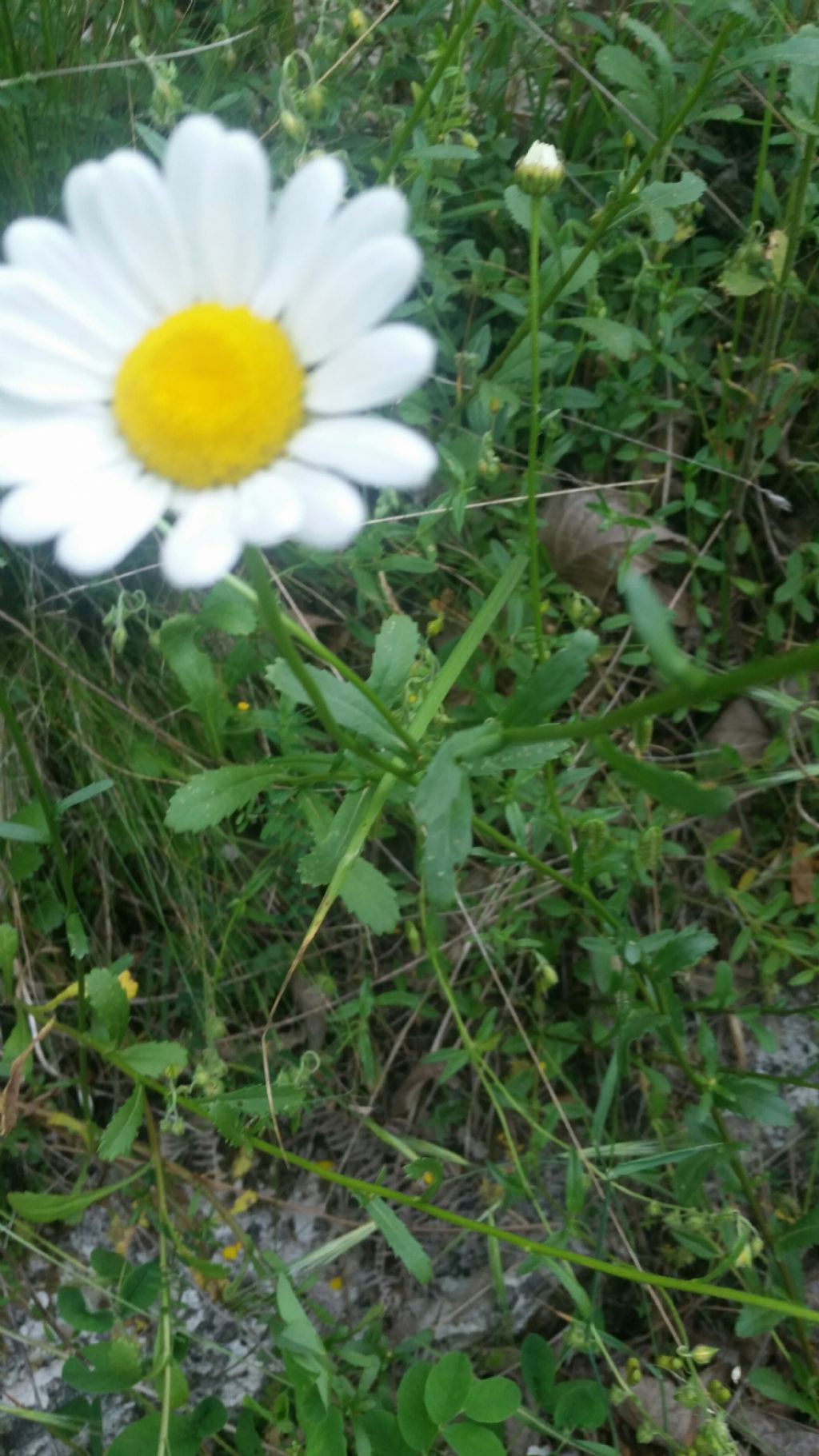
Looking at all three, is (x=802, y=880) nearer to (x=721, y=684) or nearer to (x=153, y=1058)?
(x=153, y=1058)

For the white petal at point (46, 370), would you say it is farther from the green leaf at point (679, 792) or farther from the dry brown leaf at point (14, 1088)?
the dry brown leaf at point (14, 1088)

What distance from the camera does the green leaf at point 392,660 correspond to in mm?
1208

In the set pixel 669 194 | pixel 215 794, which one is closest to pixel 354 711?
pixel 215 794

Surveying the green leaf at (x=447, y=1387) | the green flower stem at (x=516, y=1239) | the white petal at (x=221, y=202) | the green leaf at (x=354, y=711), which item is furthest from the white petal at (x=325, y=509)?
the green leaf at (x=447, y=1387)

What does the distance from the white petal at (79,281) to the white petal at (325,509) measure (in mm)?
242

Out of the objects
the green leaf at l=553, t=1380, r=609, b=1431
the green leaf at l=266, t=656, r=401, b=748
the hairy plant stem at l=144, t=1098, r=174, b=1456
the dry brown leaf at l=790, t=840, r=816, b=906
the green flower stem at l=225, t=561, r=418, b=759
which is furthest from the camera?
the dry brown leaf at l=790, t=840, r=816, b=906

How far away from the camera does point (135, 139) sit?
1698mm

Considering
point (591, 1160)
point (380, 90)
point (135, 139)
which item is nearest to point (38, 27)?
point (135, 139)

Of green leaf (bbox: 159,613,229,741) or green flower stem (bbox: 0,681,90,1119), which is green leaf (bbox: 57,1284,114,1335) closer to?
green flower stem (bbox: 0,681,90,1119)

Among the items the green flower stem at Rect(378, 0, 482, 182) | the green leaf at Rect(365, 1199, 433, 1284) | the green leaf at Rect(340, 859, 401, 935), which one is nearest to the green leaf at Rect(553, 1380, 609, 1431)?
the green leaf at Rect(365, 1199, 433, 1284)

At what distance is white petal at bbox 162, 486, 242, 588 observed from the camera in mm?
674

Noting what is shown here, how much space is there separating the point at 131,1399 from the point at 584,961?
1.05 m

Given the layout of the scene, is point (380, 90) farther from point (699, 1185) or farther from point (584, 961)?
point (699, 1185)

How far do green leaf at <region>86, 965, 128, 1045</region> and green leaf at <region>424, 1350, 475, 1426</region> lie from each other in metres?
0.61
